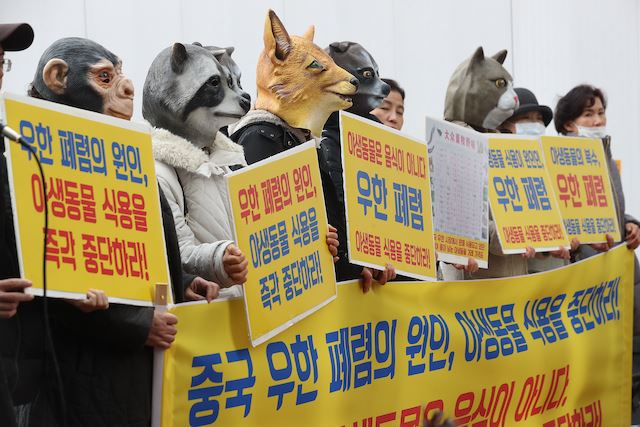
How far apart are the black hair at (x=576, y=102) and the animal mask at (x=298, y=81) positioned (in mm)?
2228

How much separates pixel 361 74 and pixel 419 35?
129 inches

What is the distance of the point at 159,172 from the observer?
3.90 meters

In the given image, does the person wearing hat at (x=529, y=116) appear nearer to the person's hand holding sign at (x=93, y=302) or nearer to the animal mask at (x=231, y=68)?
the animal mask at (x=231, y=68)

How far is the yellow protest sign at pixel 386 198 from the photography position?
4.25 metres

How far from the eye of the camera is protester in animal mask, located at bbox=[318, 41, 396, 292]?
4.63 meters

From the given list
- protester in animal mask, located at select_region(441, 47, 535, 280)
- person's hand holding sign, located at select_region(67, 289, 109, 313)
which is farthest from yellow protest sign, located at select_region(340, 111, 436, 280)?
person's hand holding sign, located at select_region(67, 289, 109, 313)

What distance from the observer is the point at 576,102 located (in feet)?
21.7

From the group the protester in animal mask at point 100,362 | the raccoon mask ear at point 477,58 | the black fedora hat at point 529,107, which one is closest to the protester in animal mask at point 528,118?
the black fedora hat at point 529,107

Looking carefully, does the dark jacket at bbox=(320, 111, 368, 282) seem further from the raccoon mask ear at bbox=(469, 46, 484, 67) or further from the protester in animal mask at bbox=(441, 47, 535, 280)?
the raccoon mask ear at bbox=(469, 46, 484, 67)

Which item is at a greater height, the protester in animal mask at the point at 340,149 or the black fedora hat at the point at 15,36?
the black fedora hat at the point at 15,36

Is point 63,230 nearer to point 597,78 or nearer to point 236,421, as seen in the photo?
point 236,421

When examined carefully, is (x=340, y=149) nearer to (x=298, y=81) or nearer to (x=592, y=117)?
(x=298, y=81)

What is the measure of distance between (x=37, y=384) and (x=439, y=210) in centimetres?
211

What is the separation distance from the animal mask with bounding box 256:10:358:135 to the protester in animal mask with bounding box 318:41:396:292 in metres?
0.14
